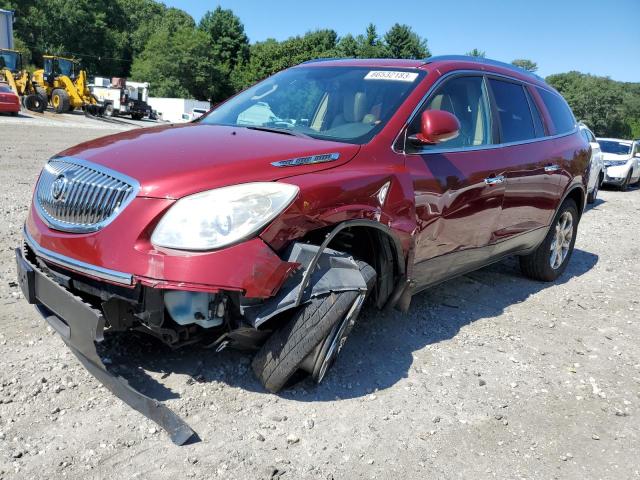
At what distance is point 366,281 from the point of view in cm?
294

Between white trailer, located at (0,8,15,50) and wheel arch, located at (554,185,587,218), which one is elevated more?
white trailer, located at (0,8,15,50)

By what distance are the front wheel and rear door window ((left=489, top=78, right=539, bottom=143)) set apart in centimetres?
114

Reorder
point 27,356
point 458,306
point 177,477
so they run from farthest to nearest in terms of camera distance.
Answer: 1. point 458,306
2. point 27,356
3. point 177,477

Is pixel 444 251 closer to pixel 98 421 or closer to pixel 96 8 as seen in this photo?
pixel 98 421

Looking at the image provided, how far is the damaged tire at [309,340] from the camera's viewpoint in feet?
8.89

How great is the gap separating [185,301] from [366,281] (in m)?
0.97

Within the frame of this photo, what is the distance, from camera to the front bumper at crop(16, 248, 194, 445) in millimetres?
2443

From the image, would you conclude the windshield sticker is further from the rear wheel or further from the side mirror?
the rear wheel

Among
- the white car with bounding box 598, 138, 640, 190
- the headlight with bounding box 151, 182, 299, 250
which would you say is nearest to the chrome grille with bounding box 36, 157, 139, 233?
the headlight with bounding box 151, 182, 299, 250

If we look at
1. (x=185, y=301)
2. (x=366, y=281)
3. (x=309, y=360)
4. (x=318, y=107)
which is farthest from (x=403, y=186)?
(x=185, y=301)

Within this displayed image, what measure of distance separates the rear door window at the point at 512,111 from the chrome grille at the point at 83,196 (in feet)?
9.70

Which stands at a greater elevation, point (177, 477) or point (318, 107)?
point (318, 107)

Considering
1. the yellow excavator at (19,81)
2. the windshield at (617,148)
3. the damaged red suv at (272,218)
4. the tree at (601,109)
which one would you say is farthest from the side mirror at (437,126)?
the tree at (601,109)

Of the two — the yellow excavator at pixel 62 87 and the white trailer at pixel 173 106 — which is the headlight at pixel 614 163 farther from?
the white trailer at pixel 173 106
